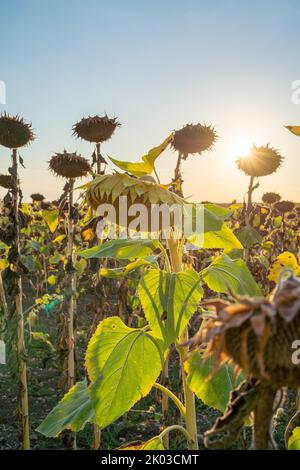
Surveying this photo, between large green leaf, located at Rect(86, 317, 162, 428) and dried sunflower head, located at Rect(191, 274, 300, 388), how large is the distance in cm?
81

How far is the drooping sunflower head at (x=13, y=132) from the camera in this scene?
131 inches

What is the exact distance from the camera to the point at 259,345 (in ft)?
1.21

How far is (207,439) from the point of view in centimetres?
41

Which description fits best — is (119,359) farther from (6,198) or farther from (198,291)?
(6,198)

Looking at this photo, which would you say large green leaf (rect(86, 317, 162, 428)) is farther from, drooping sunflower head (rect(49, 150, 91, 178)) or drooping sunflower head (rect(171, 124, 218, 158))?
drooping sunflower head (rect(49, 150, 91, 178))

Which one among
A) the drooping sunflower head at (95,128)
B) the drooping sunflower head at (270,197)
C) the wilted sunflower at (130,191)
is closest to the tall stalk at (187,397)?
the wilted sunflower at (130,191)

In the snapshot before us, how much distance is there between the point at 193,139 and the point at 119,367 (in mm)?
2082

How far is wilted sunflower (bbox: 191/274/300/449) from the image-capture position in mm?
373

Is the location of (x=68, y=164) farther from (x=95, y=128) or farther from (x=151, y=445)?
(x=151, y=445)

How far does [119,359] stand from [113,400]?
123mm

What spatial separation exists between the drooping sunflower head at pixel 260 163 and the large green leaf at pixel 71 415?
3.22 meters

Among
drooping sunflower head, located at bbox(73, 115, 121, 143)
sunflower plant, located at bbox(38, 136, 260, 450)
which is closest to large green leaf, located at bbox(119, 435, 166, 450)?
sunflower plant, located at bbox(38, 136, 260, 450)

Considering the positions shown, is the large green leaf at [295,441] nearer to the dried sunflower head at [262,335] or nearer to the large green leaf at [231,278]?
the large green leaf at [231,278]
